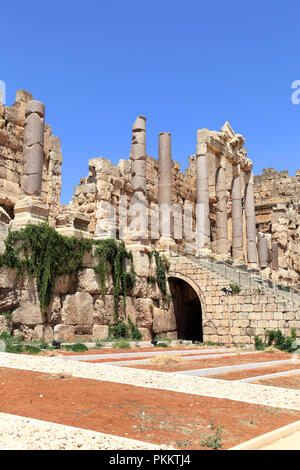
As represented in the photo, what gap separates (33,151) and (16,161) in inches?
212

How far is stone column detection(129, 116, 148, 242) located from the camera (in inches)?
775

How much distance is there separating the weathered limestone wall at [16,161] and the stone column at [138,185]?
13.3 feet

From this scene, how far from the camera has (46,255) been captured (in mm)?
14617

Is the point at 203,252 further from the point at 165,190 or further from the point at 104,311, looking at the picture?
the point at 104,311

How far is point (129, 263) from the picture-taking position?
18.5 metres

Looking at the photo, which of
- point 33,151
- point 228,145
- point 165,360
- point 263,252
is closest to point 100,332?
point 165,360

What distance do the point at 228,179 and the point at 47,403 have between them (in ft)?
105

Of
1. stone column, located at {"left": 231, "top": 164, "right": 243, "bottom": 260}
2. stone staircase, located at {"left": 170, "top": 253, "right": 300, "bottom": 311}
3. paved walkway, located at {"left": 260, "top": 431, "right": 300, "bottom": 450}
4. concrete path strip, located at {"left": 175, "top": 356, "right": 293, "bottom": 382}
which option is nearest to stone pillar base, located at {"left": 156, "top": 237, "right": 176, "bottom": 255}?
stone staircase, located at {"left": 170, "top": 253, "right": 300, "bottom": 311}

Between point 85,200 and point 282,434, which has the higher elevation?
point 85,200

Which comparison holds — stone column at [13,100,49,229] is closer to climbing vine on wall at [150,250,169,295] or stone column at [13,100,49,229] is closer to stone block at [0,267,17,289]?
stone block at [0,267,17,289]

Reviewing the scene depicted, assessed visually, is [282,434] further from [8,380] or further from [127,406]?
[8,380]

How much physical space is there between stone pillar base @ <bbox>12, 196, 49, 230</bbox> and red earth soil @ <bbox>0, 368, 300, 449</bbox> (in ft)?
26.2

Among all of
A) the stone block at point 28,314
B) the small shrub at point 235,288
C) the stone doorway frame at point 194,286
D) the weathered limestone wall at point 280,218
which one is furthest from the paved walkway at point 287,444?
the weathered limestone wall at point 280,218
